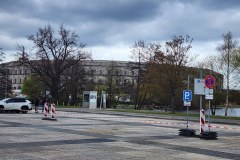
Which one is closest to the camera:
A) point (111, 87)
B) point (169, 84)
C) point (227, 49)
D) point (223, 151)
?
point (223, 151)

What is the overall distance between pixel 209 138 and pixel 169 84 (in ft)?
116

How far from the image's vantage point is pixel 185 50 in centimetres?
5612

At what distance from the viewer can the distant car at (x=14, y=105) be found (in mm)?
42562

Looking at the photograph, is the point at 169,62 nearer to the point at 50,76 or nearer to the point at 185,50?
the point at 185,50

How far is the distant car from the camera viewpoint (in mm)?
42562

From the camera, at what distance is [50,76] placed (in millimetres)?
82688

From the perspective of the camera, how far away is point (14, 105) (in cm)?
4309

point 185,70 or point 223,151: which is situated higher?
point 185,70

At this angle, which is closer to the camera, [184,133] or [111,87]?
[184,133]

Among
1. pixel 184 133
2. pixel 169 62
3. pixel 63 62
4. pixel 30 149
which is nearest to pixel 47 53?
pixel 63 62

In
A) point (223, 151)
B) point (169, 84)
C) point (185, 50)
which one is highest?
point (185, 50)

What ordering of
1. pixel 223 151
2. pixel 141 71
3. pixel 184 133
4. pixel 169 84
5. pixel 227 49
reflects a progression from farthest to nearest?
pixel 141 71, pixel 227 49, pixel 169 84, pixel 184 133, pixel 223 151

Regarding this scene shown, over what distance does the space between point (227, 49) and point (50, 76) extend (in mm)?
39040

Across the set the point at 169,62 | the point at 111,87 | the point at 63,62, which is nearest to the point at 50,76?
the point at 63,62
